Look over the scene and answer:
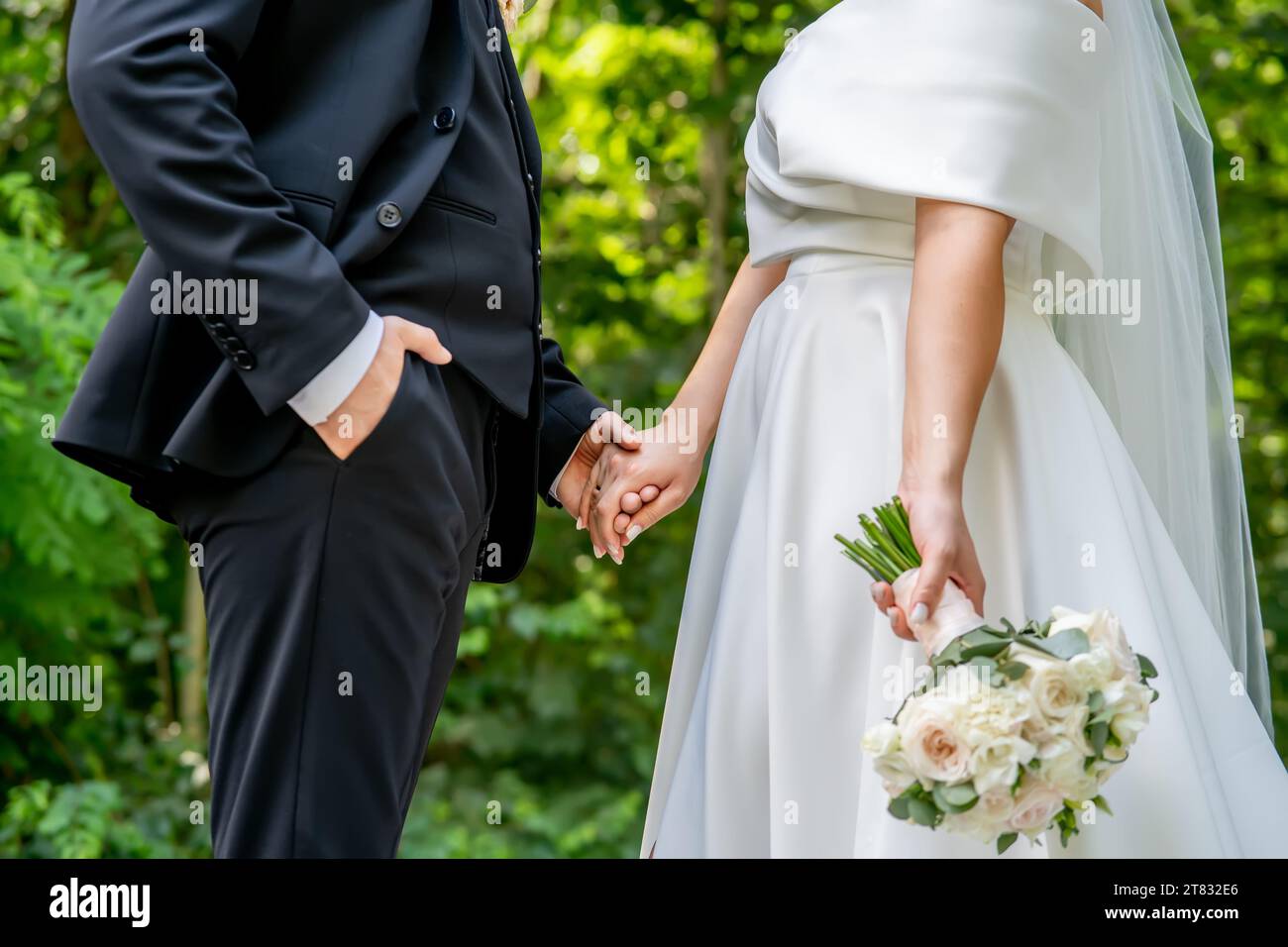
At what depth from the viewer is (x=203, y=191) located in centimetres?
165

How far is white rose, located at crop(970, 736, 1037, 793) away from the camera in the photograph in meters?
1.61

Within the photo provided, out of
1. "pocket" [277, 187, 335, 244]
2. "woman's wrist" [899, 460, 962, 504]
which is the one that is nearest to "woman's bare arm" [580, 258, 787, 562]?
"woman's wrist" [899, 460, 962, 504]

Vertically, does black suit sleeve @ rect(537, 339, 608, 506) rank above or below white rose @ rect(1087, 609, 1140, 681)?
above

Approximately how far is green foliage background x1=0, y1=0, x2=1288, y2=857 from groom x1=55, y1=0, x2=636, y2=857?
3.43m

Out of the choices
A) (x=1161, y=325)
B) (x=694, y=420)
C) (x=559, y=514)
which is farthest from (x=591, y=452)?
(x=559, y=514)

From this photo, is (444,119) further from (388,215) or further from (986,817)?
(986,817)

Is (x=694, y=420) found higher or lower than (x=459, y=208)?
lower

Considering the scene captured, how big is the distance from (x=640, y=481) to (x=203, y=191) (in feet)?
3.63

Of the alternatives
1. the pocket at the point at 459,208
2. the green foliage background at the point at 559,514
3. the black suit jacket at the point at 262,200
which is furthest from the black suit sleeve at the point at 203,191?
the green foliage background at the point at 559,514

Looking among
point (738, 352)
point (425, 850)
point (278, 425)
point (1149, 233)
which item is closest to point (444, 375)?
point (278, 425)

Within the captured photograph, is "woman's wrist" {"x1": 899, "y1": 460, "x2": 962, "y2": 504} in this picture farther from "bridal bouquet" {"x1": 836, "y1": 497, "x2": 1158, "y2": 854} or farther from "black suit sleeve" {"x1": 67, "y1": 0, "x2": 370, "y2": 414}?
"black suit sleeve" {"x1": 67, "y1": 0, "x2": 370, "y2": 414}

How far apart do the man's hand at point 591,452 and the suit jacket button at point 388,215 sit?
0.85 m

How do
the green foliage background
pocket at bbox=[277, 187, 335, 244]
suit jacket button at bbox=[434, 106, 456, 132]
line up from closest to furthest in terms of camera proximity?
pocket at bbox=[277, 187, 335, 244] → suit jacket button at bbox=[434, 106, 456, 132] → the green foliage background

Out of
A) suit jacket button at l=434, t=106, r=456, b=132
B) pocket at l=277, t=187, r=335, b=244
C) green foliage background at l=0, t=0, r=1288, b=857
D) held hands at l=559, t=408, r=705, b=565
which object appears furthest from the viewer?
green foliage background at l=0, t=0, r=1288, b=857
